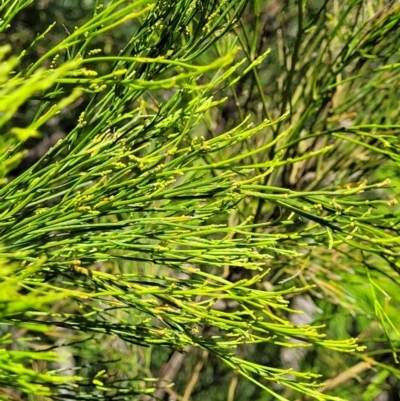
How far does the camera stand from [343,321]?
2.52m

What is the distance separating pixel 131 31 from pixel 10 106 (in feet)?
8.88

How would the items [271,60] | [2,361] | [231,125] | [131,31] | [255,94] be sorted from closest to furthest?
[2,361] → [231,125] → [255,94] → [271,60] → [131,31]

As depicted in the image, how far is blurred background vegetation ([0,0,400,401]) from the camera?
1.07 m

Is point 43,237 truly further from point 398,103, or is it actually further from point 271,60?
point 271,60

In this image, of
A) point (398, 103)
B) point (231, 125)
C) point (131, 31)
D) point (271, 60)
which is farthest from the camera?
point (131, 31)

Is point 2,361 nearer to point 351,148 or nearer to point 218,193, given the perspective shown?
point 218,193

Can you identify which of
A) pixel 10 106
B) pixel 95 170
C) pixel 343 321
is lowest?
pixel 343 321

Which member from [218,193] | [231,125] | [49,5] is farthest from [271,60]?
[218,193]

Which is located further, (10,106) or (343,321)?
(343,321)

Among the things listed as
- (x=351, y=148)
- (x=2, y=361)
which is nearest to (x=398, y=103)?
(x=351, y=148)

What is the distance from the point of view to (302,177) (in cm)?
190

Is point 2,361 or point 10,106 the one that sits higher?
point 10,106

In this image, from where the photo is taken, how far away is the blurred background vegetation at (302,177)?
1066mm

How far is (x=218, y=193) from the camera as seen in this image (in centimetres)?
101
